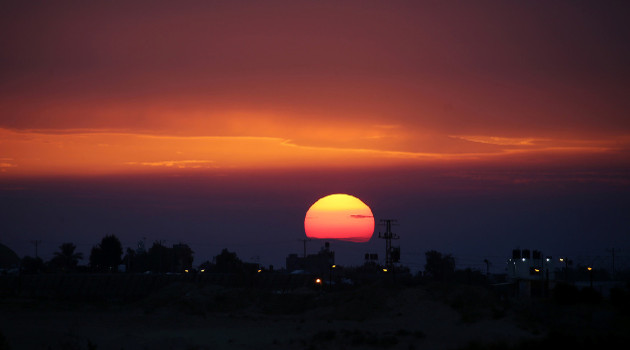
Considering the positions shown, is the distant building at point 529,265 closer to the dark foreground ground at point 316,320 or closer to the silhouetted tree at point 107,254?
the dark foreground ground at point 316,320

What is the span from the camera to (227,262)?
15550 centimetres

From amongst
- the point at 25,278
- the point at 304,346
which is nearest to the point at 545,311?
the point at 304,346

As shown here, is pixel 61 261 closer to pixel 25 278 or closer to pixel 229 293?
pixel 25 278

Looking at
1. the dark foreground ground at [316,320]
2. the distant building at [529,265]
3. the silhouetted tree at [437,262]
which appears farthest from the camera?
the silhouetted tree at [437,262]

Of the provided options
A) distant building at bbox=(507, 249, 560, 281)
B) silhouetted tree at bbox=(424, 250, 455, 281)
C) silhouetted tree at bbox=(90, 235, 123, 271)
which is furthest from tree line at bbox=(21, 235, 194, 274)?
distant building at bbox=(507, 249, 560, 281)

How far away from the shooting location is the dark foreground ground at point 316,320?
152 ft

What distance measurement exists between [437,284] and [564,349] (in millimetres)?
46842

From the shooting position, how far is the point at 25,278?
9088 centimetres

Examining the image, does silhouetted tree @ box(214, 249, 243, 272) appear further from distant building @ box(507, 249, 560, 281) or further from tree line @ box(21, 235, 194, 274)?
distant building @ box(507, 249, 560, 281)

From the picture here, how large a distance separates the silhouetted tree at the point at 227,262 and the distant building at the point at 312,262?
48.8 ft

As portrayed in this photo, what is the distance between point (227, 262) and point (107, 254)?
2587cm

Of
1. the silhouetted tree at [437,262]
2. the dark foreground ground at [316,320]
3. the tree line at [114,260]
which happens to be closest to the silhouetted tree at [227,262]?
the tree line at [114,260]

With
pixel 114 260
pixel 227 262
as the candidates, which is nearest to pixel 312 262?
pixel 227 262

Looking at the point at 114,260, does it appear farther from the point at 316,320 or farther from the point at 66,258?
the point at 316,320
